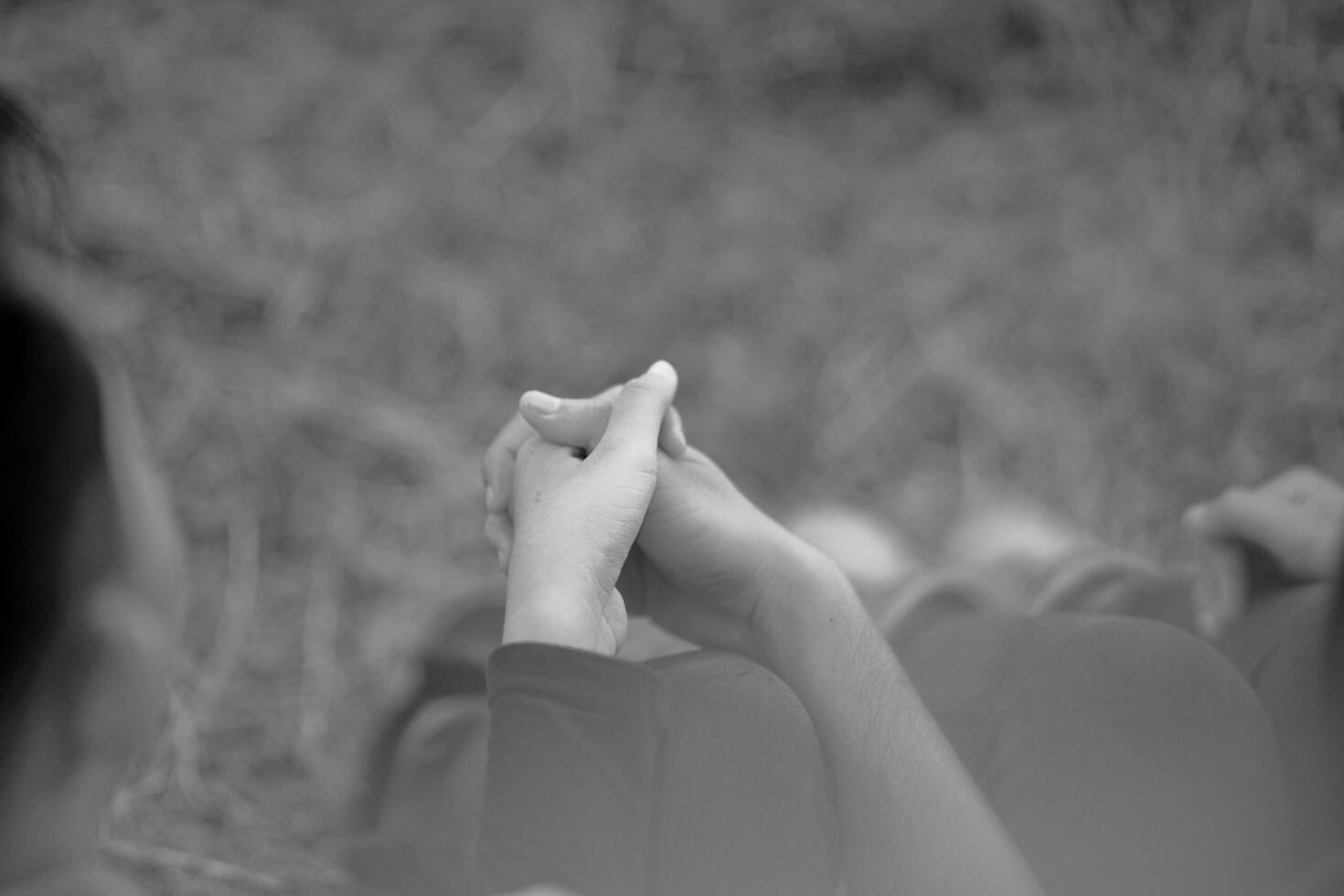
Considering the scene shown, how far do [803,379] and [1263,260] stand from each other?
0.68 meters

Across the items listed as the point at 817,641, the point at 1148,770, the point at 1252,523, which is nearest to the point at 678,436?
the point at 817,641

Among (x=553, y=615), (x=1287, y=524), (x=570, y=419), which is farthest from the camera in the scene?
(x=1287, y=524)

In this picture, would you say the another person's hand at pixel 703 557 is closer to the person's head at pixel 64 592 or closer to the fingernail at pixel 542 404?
the fingernail at pixel 542 404

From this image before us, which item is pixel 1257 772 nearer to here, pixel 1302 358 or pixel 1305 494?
pixel 1305 494

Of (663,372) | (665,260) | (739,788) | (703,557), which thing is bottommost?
(739,788)

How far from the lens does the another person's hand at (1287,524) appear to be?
892mm

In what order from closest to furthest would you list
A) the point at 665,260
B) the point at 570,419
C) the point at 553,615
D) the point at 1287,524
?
the point at 553,615, the point at 570,419, the point at 1287,524, the point at 665,260

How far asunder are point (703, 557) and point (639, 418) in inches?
3.2

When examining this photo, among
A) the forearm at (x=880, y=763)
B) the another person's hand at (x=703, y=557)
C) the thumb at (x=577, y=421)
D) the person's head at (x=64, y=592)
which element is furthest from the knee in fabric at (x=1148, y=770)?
the person's head at (x=64, y=592)

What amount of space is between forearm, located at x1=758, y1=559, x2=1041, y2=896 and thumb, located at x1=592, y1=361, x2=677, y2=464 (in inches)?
4.3

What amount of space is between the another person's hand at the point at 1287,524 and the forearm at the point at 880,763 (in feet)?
1.15

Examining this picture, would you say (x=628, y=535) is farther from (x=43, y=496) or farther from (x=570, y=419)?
(x=43, y=496)

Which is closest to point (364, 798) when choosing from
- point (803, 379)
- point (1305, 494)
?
point (1305, 494)

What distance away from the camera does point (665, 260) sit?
185cm
